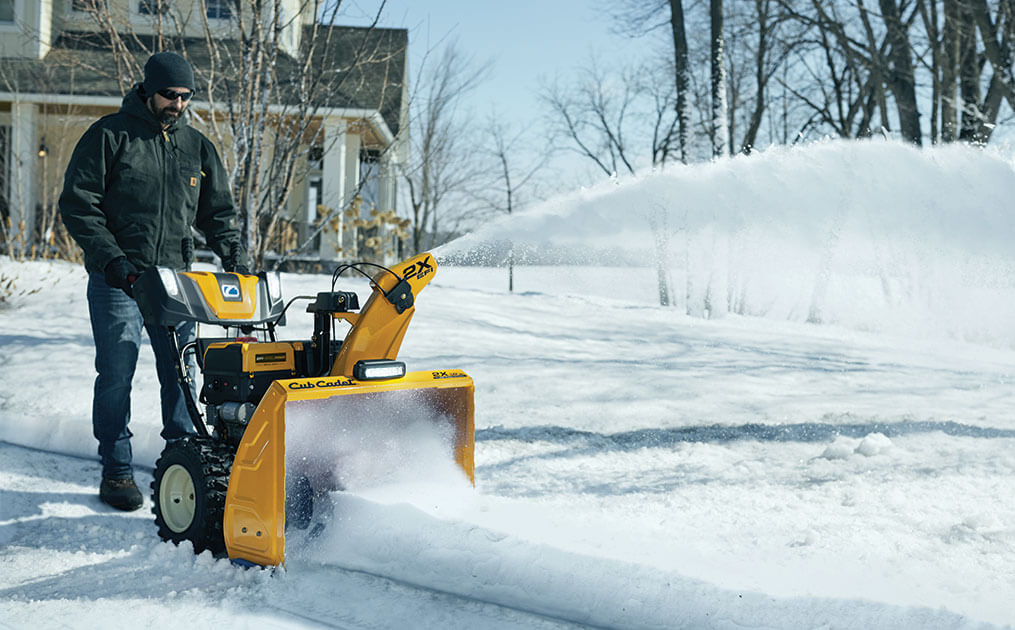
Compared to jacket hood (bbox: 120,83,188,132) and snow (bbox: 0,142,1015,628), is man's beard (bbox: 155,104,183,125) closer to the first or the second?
jacket hood (bbox: 120,83,188,132)

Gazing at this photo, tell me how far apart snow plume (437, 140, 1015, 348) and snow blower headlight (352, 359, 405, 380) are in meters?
0.61

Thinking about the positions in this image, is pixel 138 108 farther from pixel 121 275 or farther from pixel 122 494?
Answer: pixel 122 494

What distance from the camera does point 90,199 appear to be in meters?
3.62

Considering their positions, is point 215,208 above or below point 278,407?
above

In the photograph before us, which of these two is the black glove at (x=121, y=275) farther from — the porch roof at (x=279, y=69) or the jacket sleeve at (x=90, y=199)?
the porch roof at (x=279, y=69)

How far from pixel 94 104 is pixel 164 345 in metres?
13.5

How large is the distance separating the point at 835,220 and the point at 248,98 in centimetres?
434

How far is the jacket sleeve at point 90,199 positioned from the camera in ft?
11.6

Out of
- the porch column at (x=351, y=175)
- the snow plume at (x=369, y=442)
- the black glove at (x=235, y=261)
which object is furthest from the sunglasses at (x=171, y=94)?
the porch column at (x=351, y=175)

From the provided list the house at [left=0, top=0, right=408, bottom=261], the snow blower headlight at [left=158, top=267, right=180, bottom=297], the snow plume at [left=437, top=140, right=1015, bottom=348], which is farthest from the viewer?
the house at [left=0, top=0, right=408, bottom=261]

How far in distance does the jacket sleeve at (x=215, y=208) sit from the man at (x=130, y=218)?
95 mm

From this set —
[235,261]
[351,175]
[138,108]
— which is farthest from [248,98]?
[351,175]

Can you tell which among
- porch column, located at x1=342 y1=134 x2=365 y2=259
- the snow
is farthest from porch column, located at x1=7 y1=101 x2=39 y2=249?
the snow

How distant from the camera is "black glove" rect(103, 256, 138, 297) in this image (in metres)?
3.43
